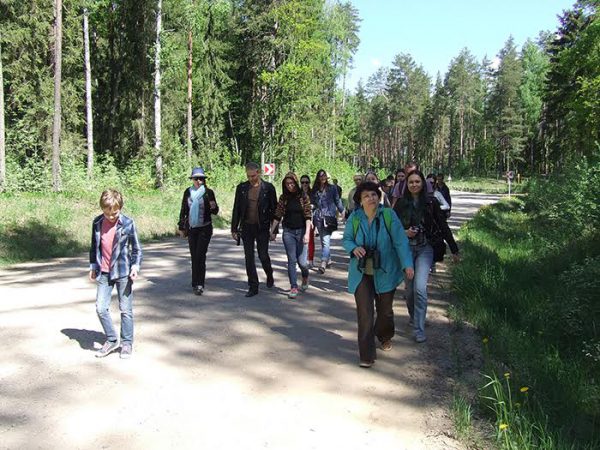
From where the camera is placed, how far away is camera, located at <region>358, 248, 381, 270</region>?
5211 mm

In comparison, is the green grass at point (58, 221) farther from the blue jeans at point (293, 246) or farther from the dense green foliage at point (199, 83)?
the blue jeans at point (293, 246)

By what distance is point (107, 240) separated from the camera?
539 centimetres

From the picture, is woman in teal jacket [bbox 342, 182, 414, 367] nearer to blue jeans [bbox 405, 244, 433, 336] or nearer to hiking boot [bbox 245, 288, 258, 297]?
blue jeans [bbox 405, 244, 433, 336]

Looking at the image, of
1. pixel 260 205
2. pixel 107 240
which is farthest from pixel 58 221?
pixel 107 240

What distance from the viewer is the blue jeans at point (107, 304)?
5.38 metres

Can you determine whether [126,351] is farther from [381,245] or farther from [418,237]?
[418,237]

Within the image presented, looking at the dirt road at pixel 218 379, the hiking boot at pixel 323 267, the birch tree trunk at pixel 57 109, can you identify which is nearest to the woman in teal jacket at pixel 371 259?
the dirt road at pixel 218 379

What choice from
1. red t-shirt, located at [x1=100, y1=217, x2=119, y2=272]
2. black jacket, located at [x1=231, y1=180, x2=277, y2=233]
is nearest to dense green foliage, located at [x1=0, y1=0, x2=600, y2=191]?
black jacket, located at [x1=231, y1=180, x2=277, y2=233]

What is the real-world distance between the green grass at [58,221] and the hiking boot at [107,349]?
25.8ft

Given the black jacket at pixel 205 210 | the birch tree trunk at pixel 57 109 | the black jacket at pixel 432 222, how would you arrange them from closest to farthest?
the black jacket at pixel 432 222, the black jacket at pixel 205 210, the birch tree trunk at pixel 57 109

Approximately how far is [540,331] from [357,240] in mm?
3071

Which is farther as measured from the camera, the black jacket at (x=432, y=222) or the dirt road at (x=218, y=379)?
the black jacket at (x=432, y=222)

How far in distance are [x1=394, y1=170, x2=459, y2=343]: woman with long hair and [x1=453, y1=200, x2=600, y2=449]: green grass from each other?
0.86 meters

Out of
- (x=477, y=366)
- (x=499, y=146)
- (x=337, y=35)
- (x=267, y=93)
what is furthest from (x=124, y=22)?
(x=499, y=146)
